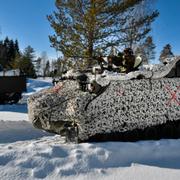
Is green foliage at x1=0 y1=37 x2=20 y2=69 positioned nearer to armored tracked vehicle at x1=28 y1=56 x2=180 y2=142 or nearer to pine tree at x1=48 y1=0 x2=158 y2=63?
pine tree at x1=48 y1=0 x2=158 y2=63

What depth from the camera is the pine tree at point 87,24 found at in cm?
1524

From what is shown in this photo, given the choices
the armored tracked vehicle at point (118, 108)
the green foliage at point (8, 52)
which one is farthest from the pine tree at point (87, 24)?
the green foliage at point (8, 52)

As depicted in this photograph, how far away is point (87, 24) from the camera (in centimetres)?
1517

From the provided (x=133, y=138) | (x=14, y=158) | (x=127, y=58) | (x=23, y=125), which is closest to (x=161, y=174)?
(x=133, y=138)

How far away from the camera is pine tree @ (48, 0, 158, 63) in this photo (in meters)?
15.2

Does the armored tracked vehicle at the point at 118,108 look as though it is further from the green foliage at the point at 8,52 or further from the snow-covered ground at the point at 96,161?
the green foliage at the point at 8,52

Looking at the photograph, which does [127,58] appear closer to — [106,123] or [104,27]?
[106,123]

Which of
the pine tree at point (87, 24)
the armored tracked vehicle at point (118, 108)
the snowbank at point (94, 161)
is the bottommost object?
the snowbank at point (94, 161)

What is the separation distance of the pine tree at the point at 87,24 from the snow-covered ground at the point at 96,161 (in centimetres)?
1057

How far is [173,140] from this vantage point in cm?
522

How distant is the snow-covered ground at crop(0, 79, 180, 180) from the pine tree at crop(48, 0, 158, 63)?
10.6 meters

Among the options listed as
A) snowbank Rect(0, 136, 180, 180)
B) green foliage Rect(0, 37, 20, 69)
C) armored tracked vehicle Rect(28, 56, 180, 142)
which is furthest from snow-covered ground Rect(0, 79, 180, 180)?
green foliage Rect(0, 37, 20, 69)

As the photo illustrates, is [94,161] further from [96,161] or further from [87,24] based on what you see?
[87,24]

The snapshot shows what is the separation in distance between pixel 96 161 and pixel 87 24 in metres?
11.4
